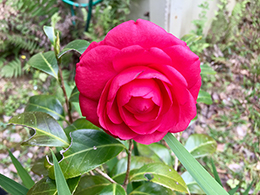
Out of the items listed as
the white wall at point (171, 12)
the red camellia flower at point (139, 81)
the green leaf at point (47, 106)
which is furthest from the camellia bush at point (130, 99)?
the white wall at point (171, 12)

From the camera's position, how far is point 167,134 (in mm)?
487

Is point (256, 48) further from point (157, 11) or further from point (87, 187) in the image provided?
point (87, 187)

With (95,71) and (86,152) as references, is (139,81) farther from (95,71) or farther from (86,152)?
(86,152)

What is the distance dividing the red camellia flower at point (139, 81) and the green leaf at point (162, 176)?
245 mm

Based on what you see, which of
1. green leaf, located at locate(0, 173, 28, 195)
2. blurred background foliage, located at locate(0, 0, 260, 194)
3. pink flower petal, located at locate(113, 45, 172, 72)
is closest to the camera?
pink flower petal, located at locate(113, 45, 172, 72)

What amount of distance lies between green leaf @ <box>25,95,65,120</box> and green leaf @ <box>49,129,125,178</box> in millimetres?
258

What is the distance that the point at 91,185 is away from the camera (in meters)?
0.69

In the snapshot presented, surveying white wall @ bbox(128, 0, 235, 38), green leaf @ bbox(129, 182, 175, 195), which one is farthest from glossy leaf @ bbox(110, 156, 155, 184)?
white wall @ bbox(128, 0, 235, 38)

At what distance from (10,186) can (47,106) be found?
32cm

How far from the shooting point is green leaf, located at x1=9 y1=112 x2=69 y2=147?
532 mm

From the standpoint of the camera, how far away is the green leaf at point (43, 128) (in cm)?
53

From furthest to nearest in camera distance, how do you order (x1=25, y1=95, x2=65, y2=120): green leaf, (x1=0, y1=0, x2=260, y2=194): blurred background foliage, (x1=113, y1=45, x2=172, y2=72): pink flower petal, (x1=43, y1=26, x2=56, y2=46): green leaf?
(x1=0, y1=0, x2=260, y2=194): blurred background foliage → (x1=25, y1=95, x2=65, y2=120): green leaf → (x1=43, y1=26, x2=56, y2=46): green leaf → (x1=113, y1=45, x2=172, y2=72): pink flower petal

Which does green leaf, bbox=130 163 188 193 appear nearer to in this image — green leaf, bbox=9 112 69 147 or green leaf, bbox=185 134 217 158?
green leaf, bbox=9 112 69 147

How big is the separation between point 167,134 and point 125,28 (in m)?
0.27
